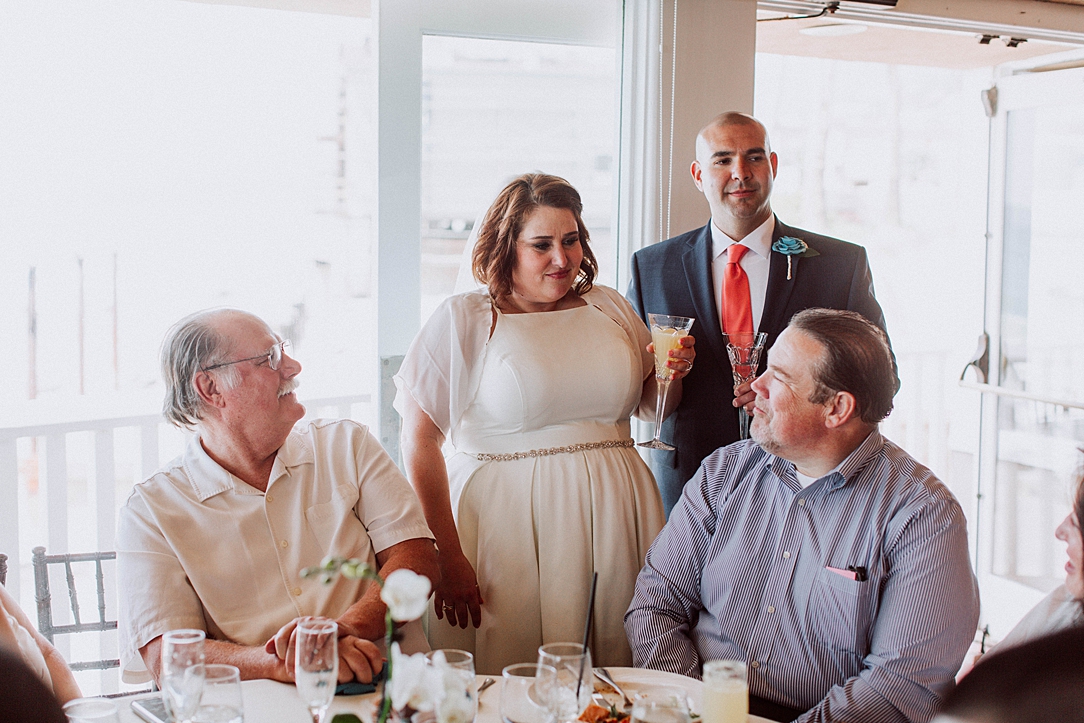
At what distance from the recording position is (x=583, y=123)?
339 centimetres

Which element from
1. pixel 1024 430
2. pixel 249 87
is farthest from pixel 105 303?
pixel 1024 430

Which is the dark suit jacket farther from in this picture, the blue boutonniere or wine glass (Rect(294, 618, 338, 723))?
wine glass (Rect(294, 618, 338, 723))

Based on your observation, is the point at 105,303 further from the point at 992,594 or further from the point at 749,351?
the point at 992,594

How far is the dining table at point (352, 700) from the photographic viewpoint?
1.59 meters

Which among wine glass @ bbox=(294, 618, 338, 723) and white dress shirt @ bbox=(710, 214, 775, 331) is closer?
wine glass @ bbox=(294, 618, 338, 723)

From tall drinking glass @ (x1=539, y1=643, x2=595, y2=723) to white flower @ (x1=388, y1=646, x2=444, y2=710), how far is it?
0.26 metres

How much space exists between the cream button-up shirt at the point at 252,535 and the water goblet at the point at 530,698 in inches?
26.3

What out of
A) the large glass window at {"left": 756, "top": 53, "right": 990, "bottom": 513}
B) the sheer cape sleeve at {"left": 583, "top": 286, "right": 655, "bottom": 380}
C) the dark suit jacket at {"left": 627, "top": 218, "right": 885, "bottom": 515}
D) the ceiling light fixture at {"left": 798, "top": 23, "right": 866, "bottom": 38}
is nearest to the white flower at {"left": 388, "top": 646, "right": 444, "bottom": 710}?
the sheer cape sleeve at {"left": 583, "top": 286, "right": 655, "bottom": 380}

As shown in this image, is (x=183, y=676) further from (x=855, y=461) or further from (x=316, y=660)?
(x=855, y=461)

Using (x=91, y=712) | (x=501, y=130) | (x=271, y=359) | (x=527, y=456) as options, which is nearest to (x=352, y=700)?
(x=91, y=712)

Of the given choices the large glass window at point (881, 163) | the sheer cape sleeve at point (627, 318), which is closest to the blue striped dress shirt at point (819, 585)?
the sheer cape sleeve at point (627, 318)

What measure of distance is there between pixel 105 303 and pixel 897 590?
3490 millimetres

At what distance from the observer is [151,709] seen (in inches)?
63.4

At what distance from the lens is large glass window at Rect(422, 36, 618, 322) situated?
10.3 feet
